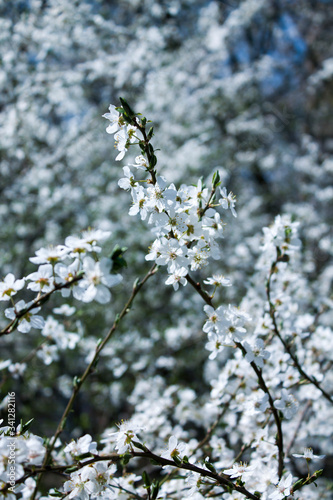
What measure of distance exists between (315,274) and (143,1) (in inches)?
181

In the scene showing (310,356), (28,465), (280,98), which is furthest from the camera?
(280,98)

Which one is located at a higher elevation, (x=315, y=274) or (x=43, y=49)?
(x=43, y=49)

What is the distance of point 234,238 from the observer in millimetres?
5520

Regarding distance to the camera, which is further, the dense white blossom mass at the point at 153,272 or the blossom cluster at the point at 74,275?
the dense white blossom mass at the point at 153,272

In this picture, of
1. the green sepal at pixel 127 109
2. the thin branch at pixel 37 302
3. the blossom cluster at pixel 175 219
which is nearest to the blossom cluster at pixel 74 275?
the thin branch at pixel 37 302

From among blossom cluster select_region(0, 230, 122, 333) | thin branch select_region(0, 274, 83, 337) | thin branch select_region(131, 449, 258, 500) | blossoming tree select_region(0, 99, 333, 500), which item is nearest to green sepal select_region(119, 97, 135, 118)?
blossoming tree select_region(0, 99, 333, 500)

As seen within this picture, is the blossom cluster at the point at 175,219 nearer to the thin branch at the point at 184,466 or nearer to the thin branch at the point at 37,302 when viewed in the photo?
the thin branch at the point at 37,302

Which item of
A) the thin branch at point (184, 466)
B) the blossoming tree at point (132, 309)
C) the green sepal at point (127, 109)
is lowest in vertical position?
the thin branch at point (184, 466)

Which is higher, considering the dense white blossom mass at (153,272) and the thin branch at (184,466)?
the dense white blossom mass at (153,272)

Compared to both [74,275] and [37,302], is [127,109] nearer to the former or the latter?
[74,275]

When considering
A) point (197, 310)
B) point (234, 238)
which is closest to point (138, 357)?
point (197, 310)

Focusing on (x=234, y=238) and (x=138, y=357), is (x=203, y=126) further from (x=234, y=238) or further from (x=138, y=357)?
(x=138, y=357)

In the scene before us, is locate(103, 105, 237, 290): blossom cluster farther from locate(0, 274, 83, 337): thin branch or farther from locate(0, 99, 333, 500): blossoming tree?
locate(0, 274, 83, 337): thin branch

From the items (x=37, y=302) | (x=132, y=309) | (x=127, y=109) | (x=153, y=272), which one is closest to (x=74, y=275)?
(x=37, y=302)
